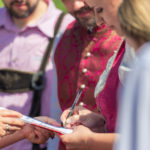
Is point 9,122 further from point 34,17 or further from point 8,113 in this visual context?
point 34,17

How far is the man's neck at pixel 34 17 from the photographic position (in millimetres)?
2875

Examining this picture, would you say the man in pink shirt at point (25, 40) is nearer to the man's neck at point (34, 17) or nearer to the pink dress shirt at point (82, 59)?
the man's neck at point (34, 17)

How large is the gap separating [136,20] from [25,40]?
1.65 metres

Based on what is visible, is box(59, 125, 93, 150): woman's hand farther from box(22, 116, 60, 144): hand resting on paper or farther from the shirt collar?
the shirt collar

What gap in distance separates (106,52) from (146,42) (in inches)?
39.2

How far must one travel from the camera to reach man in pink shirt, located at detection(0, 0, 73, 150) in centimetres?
266

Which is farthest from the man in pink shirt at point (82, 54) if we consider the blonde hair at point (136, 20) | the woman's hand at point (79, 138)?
the blonde hair at point (136, 20)

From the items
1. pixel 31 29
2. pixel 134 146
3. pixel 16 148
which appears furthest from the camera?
pixel 31 29

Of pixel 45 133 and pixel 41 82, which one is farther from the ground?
pixel 41 82

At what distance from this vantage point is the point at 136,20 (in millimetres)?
1206

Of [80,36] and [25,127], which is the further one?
[80,36]

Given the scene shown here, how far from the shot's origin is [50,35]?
8.98 ft

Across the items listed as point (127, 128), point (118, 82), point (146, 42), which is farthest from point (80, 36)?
point (127, 128)

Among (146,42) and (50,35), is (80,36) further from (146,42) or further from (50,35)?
(146,42)
